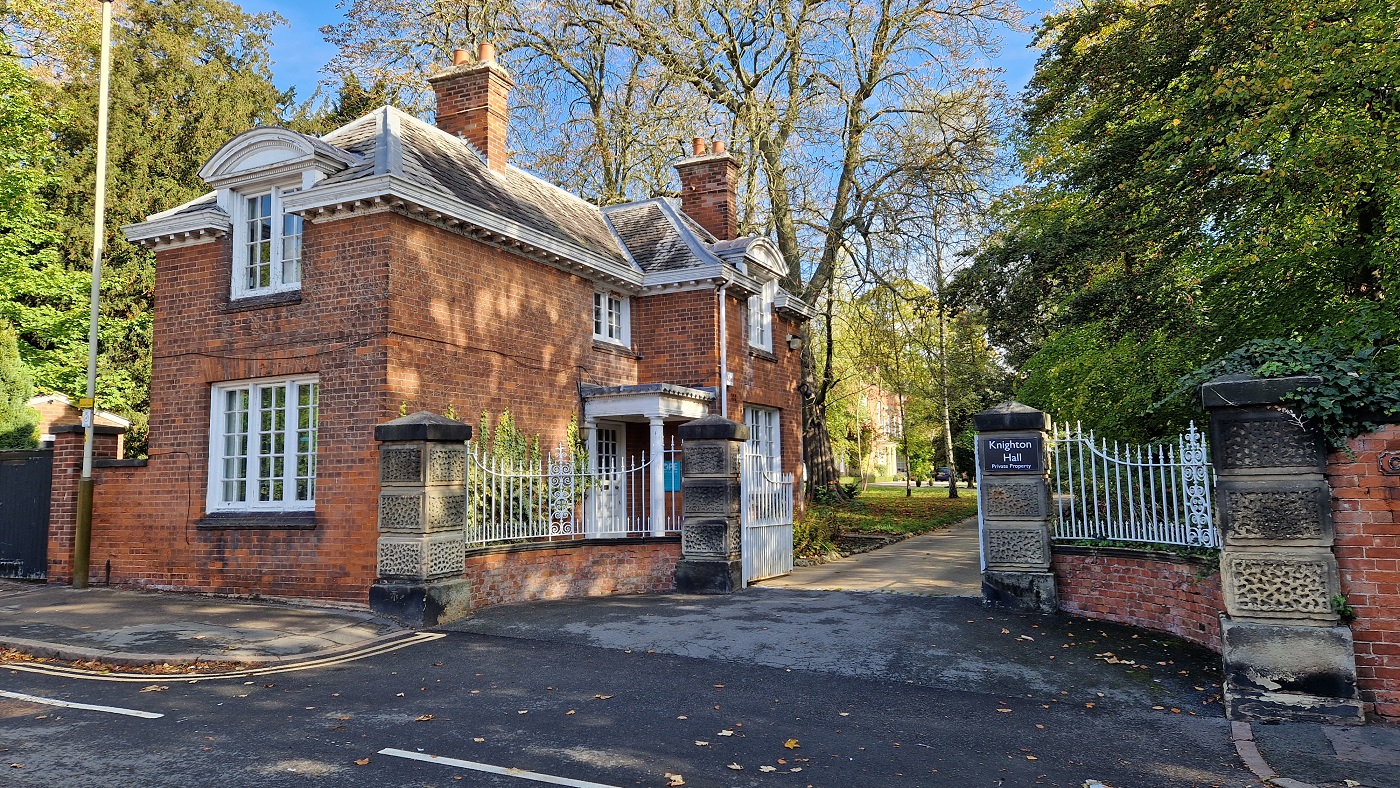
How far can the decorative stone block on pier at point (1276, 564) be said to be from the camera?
6051 mm

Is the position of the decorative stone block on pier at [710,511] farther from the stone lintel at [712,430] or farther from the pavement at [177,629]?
the pavement at [177,629]

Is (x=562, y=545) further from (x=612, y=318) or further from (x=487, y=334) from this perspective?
(x=612, y=318)

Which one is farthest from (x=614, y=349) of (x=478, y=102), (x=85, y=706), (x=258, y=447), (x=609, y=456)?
(x=85, y=706)

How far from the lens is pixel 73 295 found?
2389cm

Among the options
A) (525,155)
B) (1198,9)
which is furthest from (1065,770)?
(525,155)

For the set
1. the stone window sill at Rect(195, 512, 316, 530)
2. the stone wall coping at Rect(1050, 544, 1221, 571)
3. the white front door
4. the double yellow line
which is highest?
the white front door

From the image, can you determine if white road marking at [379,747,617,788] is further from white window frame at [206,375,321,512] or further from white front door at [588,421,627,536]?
white front door at [588,421,627,536]

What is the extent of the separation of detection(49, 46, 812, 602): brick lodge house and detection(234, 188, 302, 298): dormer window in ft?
0.09

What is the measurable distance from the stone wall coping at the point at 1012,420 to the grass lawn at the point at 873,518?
694cm

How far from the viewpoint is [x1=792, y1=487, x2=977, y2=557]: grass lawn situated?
16.6 metres

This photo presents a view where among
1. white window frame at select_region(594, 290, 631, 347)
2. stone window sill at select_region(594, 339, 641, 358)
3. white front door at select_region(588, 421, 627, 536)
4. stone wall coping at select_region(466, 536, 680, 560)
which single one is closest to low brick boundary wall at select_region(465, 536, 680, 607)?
stone wall coping at select_region(466, 536, 680, 560)

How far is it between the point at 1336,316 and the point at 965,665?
6873 mm

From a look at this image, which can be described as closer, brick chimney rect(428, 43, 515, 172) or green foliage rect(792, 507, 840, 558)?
brick chimney rect(428, 43, 515, 172)

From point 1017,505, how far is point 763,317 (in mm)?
9641
